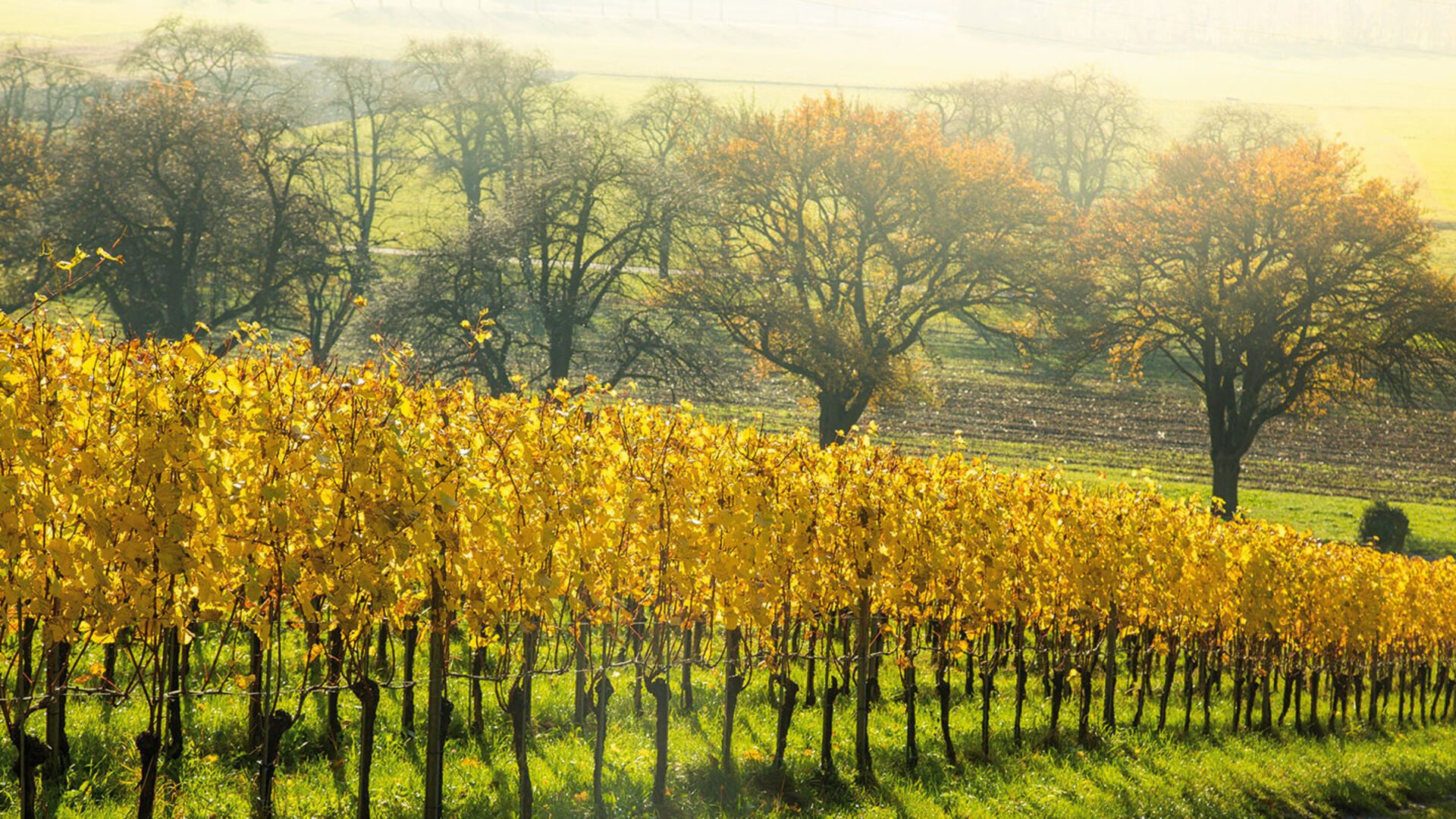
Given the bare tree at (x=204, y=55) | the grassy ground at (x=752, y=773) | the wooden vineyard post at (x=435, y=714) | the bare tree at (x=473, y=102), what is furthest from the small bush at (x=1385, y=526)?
the bare tree at (x=204, y=55)

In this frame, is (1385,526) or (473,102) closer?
(1385,526)

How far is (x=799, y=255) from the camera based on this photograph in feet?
94.0

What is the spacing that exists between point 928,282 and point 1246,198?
28.4 feet

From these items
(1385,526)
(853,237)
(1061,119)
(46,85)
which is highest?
(1061,119)

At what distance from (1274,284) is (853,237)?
11.0 m

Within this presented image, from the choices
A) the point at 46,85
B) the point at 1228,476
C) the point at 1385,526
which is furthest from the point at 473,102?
the point at 1385,526

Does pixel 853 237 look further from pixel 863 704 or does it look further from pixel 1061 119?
pixel 1061 119

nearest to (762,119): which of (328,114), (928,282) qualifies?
(928,282)

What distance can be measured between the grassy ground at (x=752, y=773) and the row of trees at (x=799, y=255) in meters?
15.4

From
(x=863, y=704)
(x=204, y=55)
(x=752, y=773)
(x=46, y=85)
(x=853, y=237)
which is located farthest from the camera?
(x=46, y=85)

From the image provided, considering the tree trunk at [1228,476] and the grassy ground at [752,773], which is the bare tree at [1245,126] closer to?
the tree trunk at [1228,476]

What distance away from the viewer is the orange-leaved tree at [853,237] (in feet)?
89.6

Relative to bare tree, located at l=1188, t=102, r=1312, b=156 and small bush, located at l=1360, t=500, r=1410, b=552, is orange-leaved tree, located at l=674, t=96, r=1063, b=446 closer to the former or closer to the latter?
small bush, located at l=1360, t=500, r=1410, b=552

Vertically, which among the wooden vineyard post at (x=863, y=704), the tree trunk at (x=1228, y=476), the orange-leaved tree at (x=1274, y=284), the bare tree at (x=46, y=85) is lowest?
the tree trunk at (x=1228, y=476)
